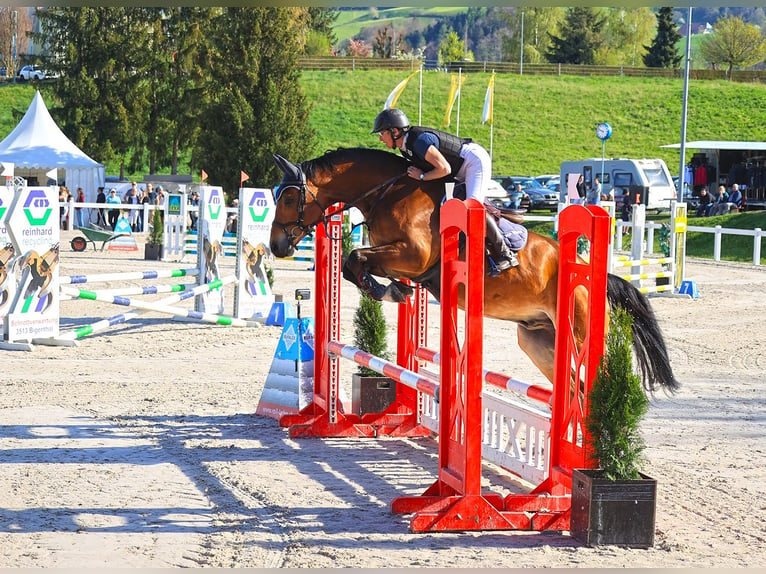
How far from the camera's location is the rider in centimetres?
609

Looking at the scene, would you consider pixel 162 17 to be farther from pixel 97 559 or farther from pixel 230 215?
pixel 97 559

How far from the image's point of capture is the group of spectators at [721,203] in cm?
3139

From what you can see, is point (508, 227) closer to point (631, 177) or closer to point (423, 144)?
point (423, 144)

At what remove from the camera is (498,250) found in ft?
19.5

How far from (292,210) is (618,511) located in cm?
296

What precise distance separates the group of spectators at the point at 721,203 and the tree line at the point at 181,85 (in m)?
14.8

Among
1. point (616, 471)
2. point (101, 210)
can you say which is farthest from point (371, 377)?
point (101, 210)

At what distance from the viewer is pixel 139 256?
898 inches

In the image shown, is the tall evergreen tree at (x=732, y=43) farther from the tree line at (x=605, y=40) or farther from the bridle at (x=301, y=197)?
the bridle at (x=301, y=197)

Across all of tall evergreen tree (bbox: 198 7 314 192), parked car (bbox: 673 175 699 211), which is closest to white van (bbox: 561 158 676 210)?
parked car (bbox: 673 175 699 211)

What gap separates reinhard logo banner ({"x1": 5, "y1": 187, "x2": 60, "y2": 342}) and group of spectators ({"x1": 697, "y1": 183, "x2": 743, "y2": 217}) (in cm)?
2480

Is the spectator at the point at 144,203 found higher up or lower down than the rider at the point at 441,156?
lower down

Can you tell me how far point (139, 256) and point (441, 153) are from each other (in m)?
17.5

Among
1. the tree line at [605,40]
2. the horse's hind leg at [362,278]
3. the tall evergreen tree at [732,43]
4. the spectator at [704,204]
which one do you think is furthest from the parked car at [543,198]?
the tall evergreen tree at [732,43]
